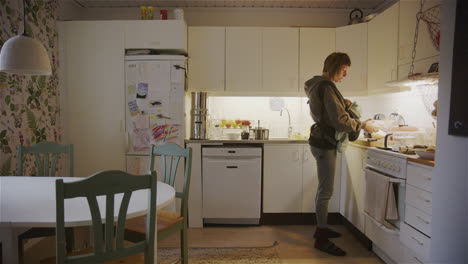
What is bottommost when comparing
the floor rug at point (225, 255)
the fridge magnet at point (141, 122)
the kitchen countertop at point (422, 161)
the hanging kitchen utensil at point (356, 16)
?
the floor rug at point (225, 255)

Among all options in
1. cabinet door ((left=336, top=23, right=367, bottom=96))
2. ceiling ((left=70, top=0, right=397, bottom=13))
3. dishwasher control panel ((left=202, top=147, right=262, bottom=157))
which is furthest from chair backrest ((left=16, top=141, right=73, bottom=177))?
cabinet door ((left=336, top=23, right=367, bottom=96))

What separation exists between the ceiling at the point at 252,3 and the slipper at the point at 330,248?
2.70 meters

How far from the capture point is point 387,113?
3.19m

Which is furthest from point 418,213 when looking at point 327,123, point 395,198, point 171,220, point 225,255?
point 171,220

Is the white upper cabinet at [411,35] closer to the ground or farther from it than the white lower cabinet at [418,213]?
farther from it

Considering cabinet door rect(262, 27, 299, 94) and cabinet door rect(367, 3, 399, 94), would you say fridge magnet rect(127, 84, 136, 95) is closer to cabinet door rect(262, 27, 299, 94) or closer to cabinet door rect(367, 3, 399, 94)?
cabinet door rect(262, 27, 299, 94)

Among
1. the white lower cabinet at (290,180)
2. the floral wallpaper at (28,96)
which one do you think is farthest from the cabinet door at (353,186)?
the floral wallpaper at (28,96)

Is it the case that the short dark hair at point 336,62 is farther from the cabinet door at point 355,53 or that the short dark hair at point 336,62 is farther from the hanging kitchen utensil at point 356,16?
the hanging kitchen utensil at point 356,16

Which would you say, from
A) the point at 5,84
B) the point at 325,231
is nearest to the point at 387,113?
the point at 325,231

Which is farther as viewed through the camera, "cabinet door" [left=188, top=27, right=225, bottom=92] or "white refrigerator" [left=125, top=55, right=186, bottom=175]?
"cabinet door" [left=188, top=27, right=225, bottom=92]

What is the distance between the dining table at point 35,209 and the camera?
1199 millimetres

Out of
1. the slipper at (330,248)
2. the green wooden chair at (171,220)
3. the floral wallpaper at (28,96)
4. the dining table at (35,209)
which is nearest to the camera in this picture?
the dining table at (35,209)

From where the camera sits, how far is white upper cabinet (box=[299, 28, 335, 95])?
11.1 ft

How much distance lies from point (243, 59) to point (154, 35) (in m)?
1.00
